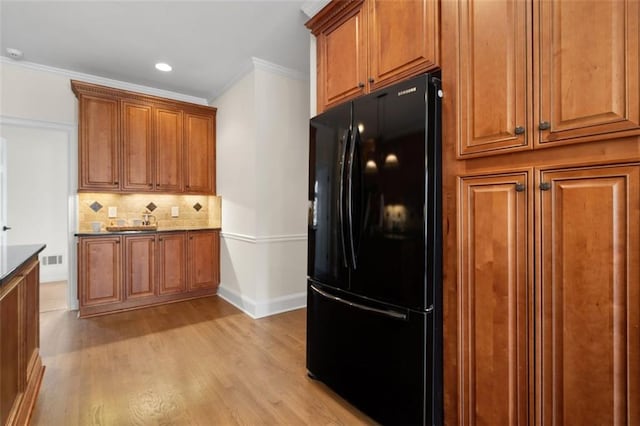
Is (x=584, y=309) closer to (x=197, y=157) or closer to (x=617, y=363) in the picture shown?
(x=617, y=363)

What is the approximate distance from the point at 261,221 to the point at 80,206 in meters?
2.25

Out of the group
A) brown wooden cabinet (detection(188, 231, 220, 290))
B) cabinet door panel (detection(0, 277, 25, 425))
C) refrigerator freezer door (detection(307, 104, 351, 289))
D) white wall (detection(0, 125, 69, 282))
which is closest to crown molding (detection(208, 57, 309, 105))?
refrigerator freezer door (detection(307, 104, 351, 289))

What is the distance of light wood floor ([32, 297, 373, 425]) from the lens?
1882mm

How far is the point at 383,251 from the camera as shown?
65.9 inches

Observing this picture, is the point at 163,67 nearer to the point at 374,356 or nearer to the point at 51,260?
the point at 374,356

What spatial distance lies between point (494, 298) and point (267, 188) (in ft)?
8.89

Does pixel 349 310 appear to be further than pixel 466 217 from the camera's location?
Yes

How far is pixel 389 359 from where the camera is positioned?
166cm

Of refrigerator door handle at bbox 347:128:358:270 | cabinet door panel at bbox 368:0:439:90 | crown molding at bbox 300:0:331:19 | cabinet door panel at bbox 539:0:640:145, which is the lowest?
refrigerator door handle at bbox 347:128:358:270

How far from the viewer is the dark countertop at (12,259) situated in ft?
4.58

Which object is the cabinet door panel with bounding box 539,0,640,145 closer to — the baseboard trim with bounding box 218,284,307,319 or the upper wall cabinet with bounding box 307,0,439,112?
the upper wall cabinet with bounding box 307,0,439,112

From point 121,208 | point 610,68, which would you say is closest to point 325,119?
point 610,68

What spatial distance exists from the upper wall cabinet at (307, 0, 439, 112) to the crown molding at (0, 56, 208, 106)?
113 inches

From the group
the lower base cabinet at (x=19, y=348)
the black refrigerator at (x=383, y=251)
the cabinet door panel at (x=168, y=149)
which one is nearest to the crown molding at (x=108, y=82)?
the cabinet door panel at (x=168, y=149)
